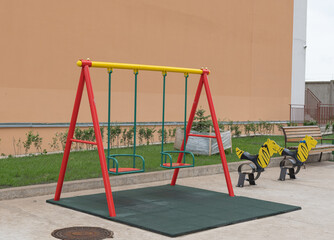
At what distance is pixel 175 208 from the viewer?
7.13 m

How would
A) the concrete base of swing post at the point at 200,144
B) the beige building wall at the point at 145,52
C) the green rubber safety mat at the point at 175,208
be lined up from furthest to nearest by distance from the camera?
the beige building wall at the point at 145,52 → the concrete base of swing post at the point at 200,144 → the green rubber safety mat at the point at 175,208

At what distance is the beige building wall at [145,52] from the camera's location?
43.3ft

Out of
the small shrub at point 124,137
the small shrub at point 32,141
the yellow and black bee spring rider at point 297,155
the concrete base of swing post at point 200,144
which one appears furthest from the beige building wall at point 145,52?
the yellow and black bee spring rider at point 297,155

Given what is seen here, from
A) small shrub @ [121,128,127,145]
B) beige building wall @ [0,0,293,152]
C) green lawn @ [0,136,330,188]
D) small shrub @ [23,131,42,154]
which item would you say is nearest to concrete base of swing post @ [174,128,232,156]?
green lawn @ [0,136,330,188]

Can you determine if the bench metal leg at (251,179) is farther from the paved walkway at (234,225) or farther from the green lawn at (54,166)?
the green lawn at (54,166)

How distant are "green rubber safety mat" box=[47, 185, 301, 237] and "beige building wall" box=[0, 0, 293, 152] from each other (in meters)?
6.08

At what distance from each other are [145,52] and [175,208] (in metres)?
9.63

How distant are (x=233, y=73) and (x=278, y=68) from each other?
3482 millimetres

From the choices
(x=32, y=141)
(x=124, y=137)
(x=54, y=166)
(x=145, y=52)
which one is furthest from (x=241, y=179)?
(x=145, y=52)

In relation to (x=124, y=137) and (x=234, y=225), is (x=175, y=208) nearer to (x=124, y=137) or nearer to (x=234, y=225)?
(x=234, y=225)

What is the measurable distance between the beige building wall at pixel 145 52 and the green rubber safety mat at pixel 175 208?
608cm

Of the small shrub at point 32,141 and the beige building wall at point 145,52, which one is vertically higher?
the beige building wall at point 145,52

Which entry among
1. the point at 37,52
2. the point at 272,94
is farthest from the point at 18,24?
the point at 272,94

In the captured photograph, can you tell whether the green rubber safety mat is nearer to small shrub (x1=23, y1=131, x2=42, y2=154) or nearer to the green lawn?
the green lawn
